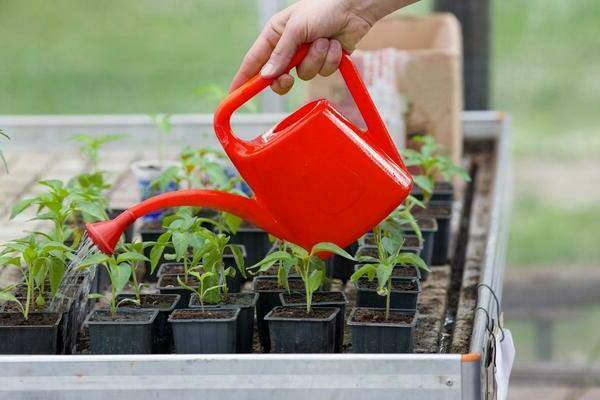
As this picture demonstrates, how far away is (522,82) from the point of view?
4812 millimetres

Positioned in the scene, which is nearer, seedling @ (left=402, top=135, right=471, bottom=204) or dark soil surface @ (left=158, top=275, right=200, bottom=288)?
dark soil surface @ (left=158, top=275, right=200, bottom=288)

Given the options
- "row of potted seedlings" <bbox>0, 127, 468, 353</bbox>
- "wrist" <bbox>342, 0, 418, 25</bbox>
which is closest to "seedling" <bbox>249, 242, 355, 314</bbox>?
"row of potted seedlings" <bbox>0, 127, 468, 353</bbox>

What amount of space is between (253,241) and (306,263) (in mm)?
512

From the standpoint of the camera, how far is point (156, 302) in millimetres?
2316

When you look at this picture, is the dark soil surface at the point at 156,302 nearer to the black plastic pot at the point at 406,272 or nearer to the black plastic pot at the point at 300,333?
the black plastic pot at the point at 300,333

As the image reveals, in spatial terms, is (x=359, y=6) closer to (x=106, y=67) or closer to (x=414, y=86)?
(x=414, y=86)

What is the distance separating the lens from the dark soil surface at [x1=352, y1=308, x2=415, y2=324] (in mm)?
2172

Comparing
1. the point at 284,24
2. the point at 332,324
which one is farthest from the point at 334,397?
the point at 284,24

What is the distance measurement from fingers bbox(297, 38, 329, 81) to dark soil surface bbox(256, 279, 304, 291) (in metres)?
0.43

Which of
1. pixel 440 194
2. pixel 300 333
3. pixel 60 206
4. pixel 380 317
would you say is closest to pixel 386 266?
pixel 380 317

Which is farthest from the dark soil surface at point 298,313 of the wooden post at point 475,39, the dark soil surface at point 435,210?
the wooden post at point 475,39

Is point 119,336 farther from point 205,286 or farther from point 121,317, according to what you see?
Result: point 205,286

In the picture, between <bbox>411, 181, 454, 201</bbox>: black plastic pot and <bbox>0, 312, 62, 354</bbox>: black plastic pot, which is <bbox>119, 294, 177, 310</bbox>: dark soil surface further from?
<bbox>411, 181, 454, 201</bbox>: black plastic pot

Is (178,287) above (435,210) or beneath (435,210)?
beneath
